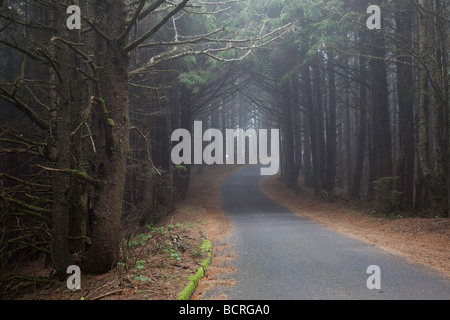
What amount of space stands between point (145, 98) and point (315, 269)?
9112 mm

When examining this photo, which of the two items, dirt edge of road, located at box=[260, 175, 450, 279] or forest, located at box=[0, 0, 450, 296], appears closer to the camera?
forest, located at box=[0, 0, 450, 296]

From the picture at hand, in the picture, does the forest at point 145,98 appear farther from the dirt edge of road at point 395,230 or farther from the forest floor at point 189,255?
the dirt edge of road at point 395,230

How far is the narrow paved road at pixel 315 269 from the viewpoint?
516 cm

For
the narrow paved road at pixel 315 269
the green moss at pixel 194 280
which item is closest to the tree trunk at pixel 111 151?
the green moss at pixel 194 280

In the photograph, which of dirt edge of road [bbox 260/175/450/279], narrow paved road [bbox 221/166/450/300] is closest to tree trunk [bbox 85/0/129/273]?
narrow paved road [bbox 221/166/450/300]

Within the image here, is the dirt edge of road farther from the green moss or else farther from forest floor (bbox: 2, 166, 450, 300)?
the green moss

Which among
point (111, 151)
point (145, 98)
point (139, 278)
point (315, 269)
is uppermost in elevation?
point (145, 98)

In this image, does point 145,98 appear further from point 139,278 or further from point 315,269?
point 315,269

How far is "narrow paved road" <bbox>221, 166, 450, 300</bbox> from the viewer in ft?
16.9

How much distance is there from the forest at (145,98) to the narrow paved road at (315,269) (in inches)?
102

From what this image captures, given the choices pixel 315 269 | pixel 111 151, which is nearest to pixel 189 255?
pixel 315 269

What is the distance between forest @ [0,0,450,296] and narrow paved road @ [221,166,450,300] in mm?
2586

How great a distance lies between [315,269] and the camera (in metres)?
6.48

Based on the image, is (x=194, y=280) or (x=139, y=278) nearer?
(x=139, y=278)
